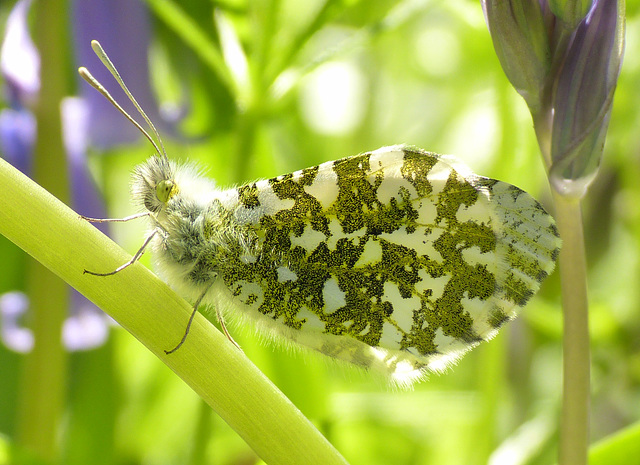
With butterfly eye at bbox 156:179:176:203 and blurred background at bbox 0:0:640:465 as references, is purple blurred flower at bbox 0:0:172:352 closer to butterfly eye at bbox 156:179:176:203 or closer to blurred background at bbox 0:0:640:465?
blurred background at bbox 0:0:640:465

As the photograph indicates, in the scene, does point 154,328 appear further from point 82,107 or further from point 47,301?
point 82,107

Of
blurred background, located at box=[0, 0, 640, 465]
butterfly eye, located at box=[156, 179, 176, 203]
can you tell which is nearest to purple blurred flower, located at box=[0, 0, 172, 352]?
blurred background, located at box=[0, 0, 640, 465]

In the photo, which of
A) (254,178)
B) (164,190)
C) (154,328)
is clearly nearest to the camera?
(154,328)

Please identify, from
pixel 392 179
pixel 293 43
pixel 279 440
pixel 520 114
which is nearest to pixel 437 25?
pixel 520 114

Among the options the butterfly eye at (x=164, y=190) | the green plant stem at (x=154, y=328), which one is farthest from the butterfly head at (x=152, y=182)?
the green plant stem at (x=154, y=328)

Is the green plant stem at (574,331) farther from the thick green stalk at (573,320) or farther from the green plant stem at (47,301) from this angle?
the green plant stem at (47,301)

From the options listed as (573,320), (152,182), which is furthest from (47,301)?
(573,320)

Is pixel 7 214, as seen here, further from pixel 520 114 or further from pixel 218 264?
pixel 520 114
